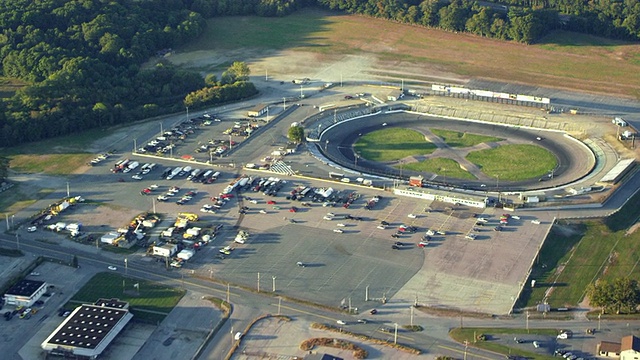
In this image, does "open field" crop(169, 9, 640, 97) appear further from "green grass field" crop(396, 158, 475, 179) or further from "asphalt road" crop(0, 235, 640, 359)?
"asphalt road" crop(0, 235, 640, 359)

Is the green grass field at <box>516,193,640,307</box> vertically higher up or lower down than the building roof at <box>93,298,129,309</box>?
higher up

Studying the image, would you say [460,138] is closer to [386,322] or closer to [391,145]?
[391,145]

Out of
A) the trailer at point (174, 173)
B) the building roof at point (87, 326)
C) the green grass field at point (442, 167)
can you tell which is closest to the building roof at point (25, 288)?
the building roof at point (87, 326)

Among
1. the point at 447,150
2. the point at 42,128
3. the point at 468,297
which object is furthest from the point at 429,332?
the point at 42,128

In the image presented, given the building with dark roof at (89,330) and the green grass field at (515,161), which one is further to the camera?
the green grass field at (515,161)

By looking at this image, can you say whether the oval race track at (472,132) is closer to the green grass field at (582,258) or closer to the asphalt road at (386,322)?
the green grass field at (582,258)

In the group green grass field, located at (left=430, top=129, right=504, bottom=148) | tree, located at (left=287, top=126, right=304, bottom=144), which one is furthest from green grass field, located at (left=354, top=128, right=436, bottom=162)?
tree, located at (left=287, top=126, right=304, bottom=144)

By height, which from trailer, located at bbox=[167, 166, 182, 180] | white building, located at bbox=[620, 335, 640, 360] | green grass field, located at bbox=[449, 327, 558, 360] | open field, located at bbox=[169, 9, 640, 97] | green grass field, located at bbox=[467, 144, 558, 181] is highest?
open field, located at bbox=[169, 9, 640, 97]
